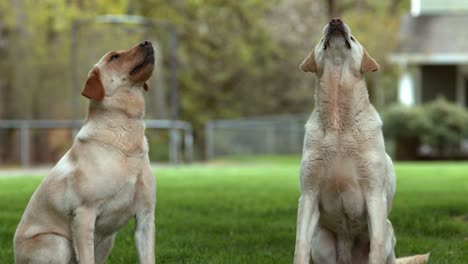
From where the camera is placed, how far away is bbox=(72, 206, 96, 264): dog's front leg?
5305mm

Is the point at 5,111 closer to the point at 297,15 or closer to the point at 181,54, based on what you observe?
the point at 181,54

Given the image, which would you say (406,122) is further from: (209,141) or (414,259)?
(414,259)

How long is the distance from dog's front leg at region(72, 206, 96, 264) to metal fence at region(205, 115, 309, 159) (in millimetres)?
24058

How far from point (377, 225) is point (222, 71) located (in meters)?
28.7

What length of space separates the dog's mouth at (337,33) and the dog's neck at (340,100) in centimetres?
20

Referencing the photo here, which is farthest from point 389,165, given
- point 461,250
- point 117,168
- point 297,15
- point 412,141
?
point 297,15

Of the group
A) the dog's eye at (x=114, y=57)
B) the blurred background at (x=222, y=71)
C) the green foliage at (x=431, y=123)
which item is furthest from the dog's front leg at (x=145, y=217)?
the green foliage at (x=431, y=123)

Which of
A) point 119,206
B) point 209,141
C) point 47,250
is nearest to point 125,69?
point 119,206

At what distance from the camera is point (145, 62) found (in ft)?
18.8

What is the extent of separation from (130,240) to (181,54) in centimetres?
2574

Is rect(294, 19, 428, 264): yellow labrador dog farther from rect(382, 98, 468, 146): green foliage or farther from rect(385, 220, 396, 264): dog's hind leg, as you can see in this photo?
rect(382, 98, 468, 146): green foliage

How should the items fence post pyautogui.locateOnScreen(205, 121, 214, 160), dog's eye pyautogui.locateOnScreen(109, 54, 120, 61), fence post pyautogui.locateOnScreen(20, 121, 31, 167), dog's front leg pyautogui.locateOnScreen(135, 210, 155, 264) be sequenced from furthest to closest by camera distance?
fence post pyautogui.locateOnScreen(205, 121, 214, 160) < fence post pyautogui.locateOnScreen(20, 121, 31, 167) < dog's eye pyautogui.locateOnScreen(109, 54, 120, 61) < dog's front leg pyautogui.locateOnScreen(135, 210, 155, 264)

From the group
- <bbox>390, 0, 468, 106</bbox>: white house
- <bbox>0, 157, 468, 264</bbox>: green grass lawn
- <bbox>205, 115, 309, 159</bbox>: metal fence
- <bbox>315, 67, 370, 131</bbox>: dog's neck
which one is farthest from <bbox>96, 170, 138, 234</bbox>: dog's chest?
<bbox>390, 0, 468, 106</bbox>: white house

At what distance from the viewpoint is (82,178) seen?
17.7 feet
